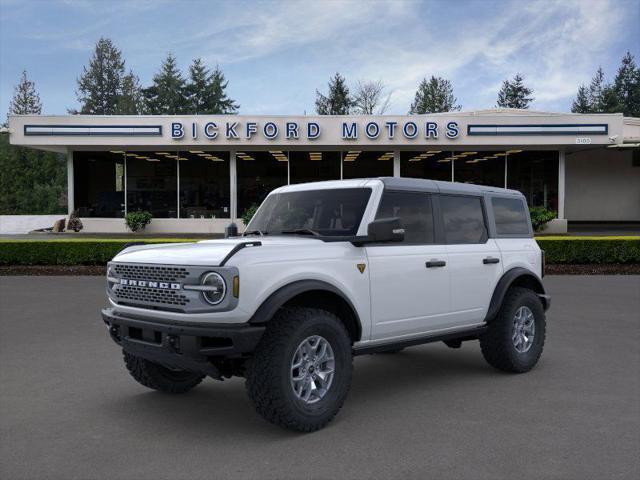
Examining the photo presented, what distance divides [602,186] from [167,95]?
2094 inches

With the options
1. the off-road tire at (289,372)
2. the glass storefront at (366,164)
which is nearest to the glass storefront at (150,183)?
the glass storefront at (366,164)

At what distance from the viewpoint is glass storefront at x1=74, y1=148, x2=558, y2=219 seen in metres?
29.0

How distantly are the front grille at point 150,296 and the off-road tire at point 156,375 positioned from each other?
0.68 meters

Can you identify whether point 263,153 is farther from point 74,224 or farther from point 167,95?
point 167,95

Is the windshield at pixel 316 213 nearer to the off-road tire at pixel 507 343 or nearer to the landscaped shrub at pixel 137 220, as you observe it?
the off-road tire at pixel 507 343

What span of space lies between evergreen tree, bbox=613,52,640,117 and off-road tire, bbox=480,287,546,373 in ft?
269

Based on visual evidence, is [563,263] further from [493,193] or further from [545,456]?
[545,456]

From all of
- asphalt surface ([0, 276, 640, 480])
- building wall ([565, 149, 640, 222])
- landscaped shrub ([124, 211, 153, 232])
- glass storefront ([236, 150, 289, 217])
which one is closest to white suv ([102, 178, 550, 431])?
asphalt surface ([0, 276, 640, 480])

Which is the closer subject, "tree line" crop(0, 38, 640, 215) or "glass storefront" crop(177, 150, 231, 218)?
"glass storefront" crop(177, 150, 231, 218)

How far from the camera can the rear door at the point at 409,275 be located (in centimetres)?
524

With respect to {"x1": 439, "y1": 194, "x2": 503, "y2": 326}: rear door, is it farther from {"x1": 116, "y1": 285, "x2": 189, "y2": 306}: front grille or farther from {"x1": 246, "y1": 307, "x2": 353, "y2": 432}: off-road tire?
{"x1": 116, "y1": 285, "x2": 189, "y2": 306}: front grille

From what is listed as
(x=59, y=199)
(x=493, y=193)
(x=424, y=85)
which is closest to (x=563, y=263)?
(x=493, y=193)

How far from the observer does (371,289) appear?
203 inches

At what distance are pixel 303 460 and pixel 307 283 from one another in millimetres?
1253
